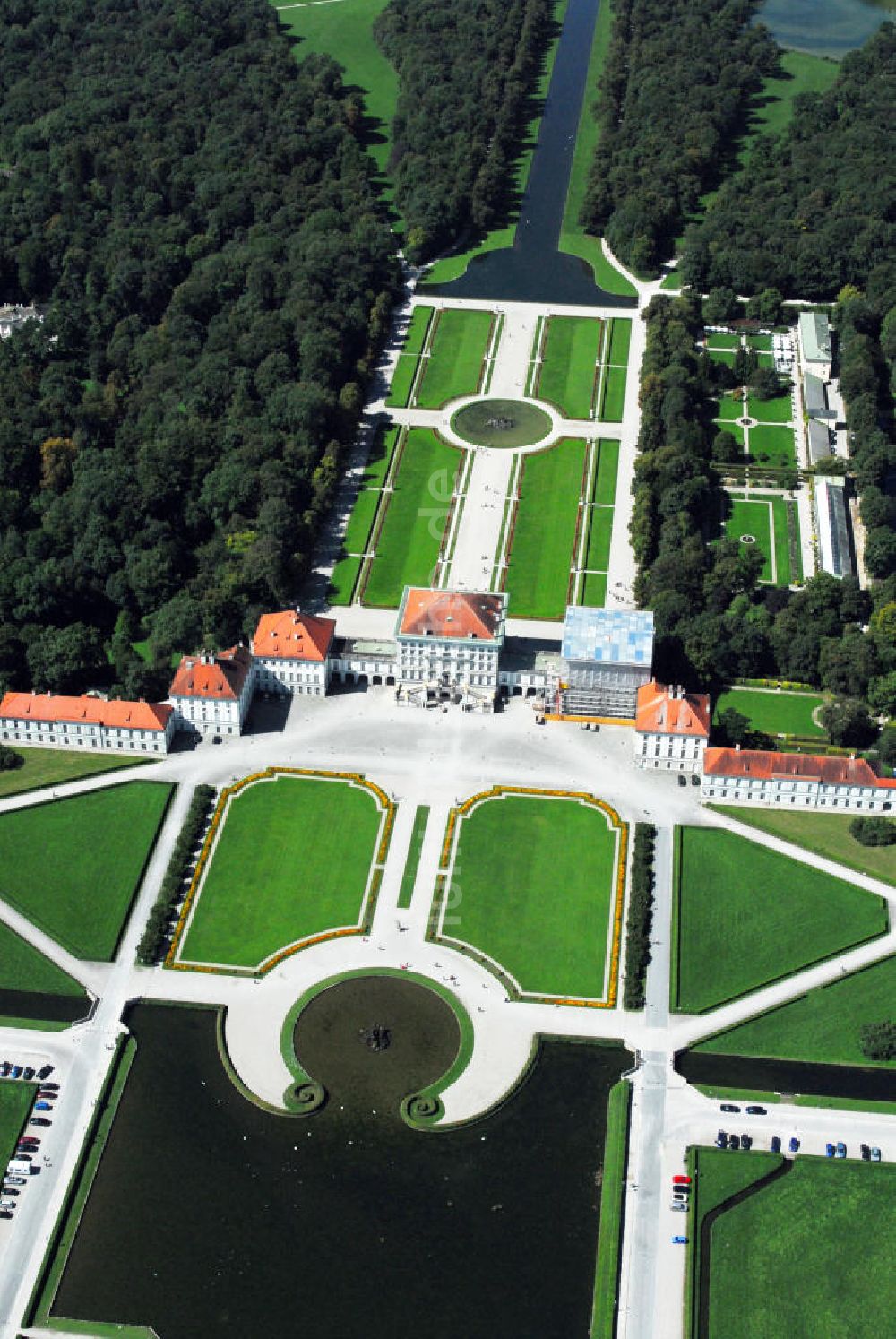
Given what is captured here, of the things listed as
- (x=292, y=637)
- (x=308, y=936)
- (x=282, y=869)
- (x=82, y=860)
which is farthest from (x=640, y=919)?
(x=82, y=860)

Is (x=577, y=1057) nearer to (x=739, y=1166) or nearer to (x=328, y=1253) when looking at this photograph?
(x=739, y=1166)

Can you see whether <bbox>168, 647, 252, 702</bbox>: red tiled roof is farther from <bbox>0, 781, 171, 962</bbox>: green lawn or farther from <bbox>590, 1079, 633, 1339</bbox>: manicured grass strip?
<bbox>590, 1079, 633, 1339</bbox>: manicured grass strip

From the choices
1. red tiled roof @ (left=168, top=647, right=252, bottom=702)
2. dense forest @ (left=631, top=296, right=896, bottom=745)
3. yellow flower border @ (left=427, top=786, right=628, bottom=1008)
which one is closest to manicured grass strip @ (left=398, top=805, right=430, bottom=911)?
yellow flower border @ (left=427, top=786, right=628, bottom=1008)

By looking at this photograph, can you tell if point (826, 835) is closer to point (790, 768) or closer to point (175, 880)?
point (790, 768)

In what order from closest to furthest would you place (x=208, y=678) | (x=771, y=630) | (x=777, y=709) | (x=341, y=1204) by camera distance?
(x=341, y=1204)
(x=208, y=678)
(x=777, y=709)
(x=771, y=630)

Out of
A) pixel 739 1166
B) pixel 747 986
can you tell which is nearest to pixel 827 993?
pixel 747 986

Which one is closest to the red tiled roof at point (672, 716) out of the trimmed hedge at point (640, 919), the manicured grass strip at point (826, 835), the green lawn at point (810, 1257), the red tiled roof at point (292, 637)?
the manicured grass strip at point (826, 835)
